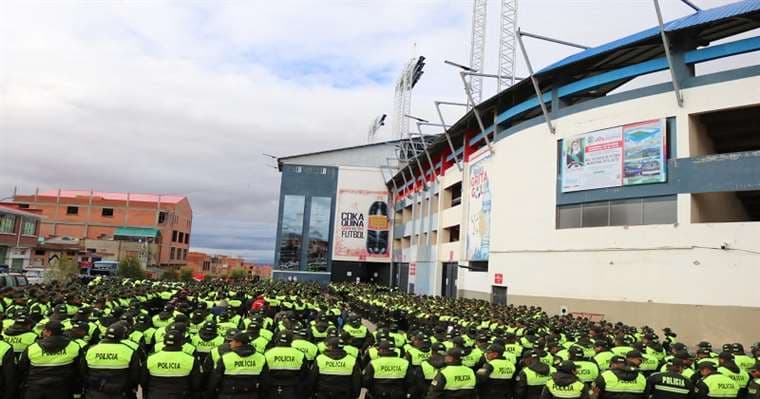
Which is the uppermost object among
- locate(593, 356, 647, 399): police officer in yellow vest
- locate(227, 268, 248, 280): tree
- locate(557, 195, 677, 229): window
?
locate(557, 195, 677, 229): window

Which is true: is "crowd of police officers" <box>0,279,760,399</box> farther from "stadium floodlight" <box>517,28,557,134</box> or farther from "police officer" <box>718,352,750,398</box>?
"stadium floodlight" <box>517,28,557,134</box>

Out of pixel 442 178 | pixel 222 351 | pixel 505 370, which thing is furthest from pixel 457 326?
→ pixel 442 178

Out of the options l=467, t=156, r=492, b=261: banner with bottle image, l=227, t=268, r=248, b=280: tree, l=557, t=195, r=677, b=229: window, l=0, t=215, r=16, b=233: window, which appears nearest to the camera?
l=557, t=195, r=677, b=229: window

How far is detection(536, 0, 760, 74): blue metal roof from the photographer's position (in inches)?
Answer: 780

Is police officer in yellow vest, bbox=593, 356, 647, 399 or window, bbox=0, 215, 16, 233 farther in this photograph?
window, bbox=0, 215, 16, 233

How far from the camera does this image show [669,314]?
2111 centimetres

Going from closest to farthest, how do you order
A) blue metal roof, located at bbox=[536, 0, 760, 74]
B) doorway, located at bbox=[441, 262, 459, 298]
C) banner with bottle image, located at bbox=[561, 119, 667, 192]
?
blue metal roof, located at bbox=[536, 0, 760, 74], banner with bottle image, located at bbox=[561, 119, 667, 192], doorway, located at bbox=[441, 262, 459, 298]

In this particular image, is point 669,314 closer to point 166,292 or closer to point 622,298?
point 622,298

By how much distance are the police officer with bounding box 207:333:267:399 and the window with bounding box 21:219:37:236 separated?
55.8 metres

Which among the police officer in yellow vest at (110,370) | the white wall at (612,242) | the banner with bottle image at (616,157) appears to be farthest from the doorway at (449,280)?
the police officer in yellow vest at (110,370)

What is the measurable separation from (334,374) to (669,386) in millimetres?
4697

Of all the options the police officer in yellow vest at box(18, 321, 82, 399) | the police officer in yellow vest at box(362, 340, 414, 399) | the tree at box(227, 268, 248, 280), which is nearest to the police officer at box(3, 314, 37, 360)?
the police officer in yellow vest at box(18, 321, 82, 399)

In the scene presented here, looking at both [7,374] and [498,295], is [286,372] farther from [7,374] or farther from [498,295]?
[498,295]

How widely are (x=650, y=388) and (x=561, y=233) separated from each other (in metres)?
19.0
